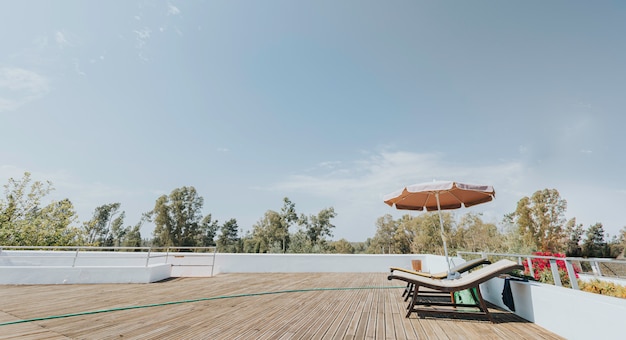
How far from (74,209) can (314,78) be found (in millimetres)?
19594

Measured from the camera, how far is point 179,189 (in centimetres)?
3747

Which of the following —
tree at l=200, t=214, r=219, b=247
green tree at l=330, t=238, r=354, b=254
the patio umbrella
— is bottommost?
green tree at l=330, t=238, r=354, b=254

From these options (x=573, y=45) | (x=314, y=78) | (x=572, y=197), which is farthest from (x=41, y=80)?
(x=572, y=197)

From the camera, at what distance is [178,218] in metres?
37.0

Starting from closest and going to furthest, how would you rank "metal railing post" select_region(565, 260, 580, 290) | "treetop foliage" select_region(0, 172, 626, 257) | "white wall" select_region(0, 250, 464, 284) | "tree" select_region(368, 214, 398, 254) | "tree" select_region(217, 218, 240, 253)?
"metal railing post" select_region(565, 260, 580, 290) < "white wall" select_region(0, 250, 464, 284) < "treetop foliage" select_region(0, 172, 626, 257) < "tree" select_region(368, 214, 398, 254) < "tree" select_region(217, 218, 240, 253)

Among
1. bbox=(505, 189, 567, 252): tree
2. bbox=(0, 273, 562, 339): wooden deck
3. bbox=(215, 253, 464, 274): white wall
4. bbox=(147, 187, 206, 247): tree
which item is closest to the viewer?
bbox=(0, 273, 562, 339): wooden deck

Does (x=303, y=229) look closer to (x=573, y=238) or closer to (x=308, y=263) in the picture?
(x=308, y=263)

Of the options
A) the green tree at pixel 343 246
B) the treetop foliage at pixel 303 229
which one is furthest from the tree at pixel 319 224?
the green tree at pixel 343 246

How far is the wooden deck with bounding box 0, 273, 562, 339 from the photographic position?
2264mm

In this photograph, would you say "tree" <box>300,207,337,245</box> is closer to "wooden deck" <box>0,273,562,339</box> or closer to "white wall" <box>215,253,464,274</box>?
"white wall" <box>215,253,464,274</box>

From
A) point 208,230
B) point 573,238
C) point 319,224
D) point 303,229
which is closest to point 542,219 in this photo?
point 573,238

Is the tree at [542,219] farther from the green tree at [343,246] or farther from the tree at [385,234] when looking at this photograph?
the green tree at [343,246]

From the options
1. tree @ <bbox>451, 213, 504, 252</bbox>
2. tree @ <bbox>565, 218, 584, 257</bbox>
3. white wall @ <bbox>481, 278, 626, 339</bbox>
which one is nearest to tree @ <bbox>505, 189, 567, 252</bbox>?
tree @ <bbox>565, 218, 584, 257</bbox>

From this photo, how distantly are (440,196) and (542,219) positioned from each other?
30.3 m
